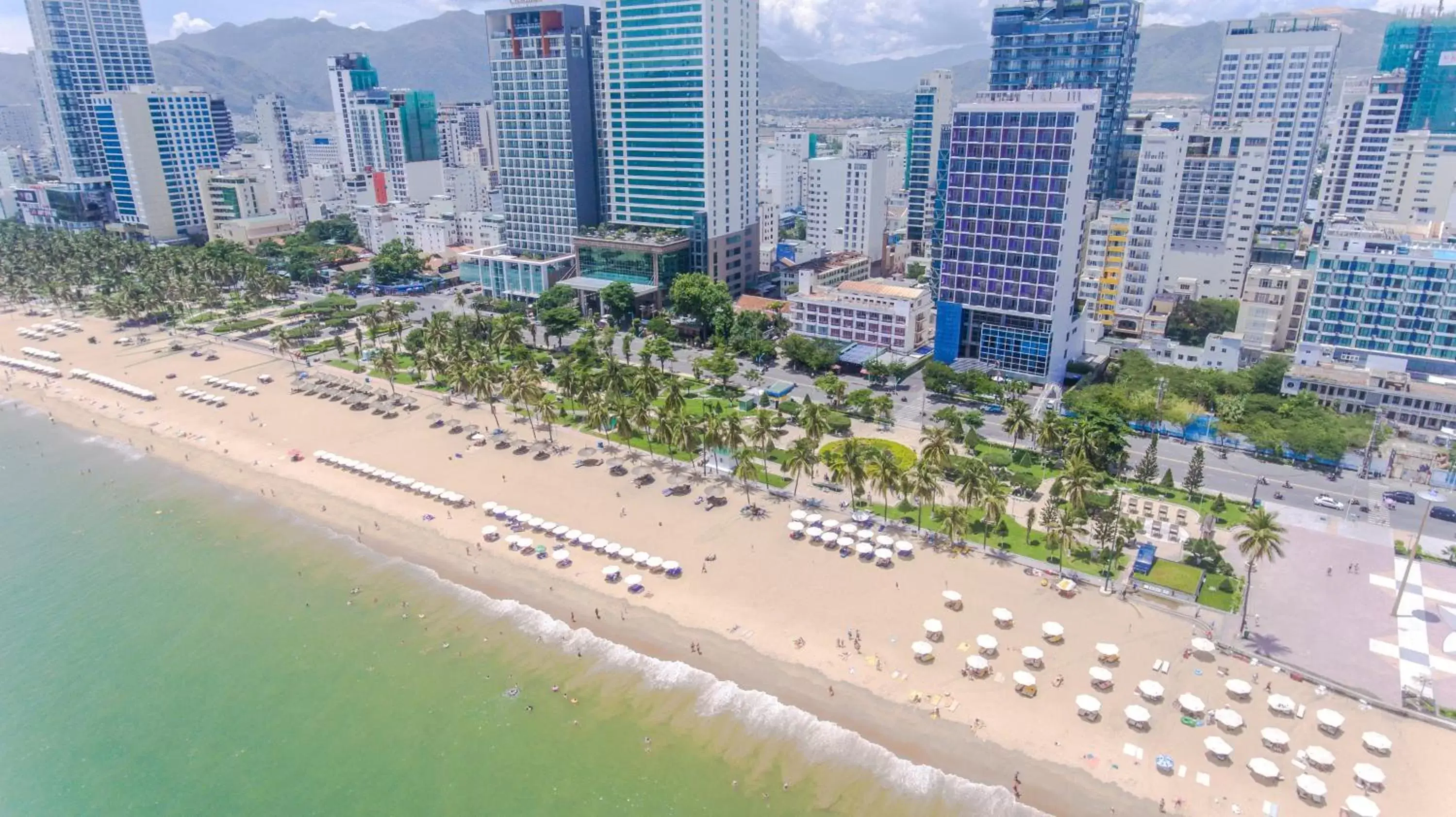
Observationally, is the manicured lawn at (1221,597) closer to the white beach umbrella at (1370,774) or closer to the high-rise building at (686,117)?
the white beach umbrella at (1370,774)

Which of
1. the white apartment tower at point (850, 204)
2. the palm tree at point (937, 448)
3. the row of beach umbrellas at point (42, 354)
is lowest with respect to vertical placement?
the row of beach umbrellas at point (42, 354)

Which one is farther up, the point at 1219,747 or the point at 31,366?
the point at 31,366

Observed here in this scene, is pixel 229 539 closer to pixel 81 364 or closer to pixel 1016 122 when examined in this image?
pixel 81 364

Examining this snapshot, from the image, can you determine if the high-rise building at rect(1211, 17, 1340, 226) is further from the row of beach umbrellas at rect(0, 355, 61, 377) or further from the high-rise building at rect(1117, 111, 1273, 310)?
the row of beach umbrellas at rect(0, 355, 61, 377)

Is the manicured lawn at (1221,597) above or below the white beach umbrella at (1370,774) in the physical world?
above

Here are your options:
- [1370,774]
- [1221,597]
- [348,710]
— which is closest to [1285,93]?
[1221,597]

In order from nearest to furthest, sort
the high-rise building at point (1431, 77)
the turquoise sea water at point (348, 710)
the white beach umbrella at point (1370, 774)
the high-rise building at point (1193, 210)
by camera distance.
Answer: the white beach umbrella at point (1370, 774) < the turquoise sea water at point (348, 710) < the high-rise building at point (1193, 210) < the high-rise building at point (1431, 77)

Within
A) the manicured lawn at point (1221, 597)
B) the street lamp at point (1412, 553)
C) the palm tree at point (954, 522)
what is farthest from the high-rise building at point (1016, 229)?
the manicured lawn at point (1221, 597)

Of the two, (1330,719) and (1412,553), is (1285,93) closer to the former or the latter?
(1412,553)
